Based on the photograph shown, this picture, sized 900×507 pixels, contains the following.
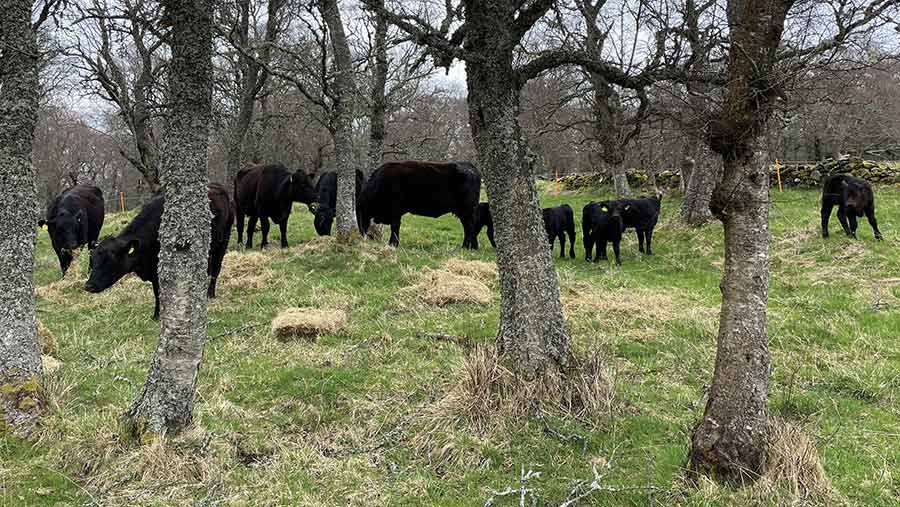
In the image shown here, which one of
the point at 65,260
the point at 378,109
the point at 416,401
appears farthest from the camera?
the point at 378,109

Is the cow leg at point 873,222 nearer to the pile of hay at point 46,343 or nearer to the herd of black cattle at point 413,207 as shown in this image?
the herd of black cattle at point 413,207

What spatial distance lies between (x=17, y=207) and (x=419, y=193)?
9161 mm

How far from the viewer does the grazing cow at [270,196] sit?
1380cm

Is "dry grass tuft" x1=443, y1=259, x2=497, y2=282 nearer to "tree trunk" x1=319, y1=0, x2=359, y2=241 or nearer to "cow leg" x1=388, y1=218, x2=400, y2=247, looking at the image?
"cow leg" x1=388, y1=218, x2=400, y2=247

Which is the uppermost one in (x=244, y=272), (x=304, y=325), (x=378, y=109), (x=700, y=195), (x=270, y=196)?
(x=378, y=109)

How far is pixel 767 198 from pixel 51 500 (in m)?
4.78

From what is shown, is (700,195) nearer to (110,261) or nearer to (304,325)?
(304,325)

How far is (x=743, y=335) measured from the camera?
11.8ft

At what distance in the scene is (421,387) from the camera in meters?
5.43

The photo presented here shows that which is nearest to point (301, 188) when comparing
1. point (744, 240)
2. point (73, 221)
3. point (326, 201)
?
point (326, 201)

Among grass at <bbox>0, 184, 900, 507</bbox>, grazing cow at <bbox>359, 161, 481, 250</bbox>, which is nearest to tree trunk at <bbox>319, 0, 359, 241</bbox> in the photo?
grazing cow at <bbox>359, 161, 481, 250</bbox>

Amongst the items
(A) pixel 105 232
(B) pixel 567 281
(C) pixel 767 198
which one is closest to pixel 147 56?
(A) pixel 105 232

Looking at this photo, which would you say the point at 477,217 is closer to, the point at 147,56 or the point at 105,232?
the point at 147,56

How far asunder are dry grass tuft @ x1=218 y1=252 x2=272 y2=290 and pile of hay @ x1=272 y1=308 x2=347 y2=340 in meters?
2.78
